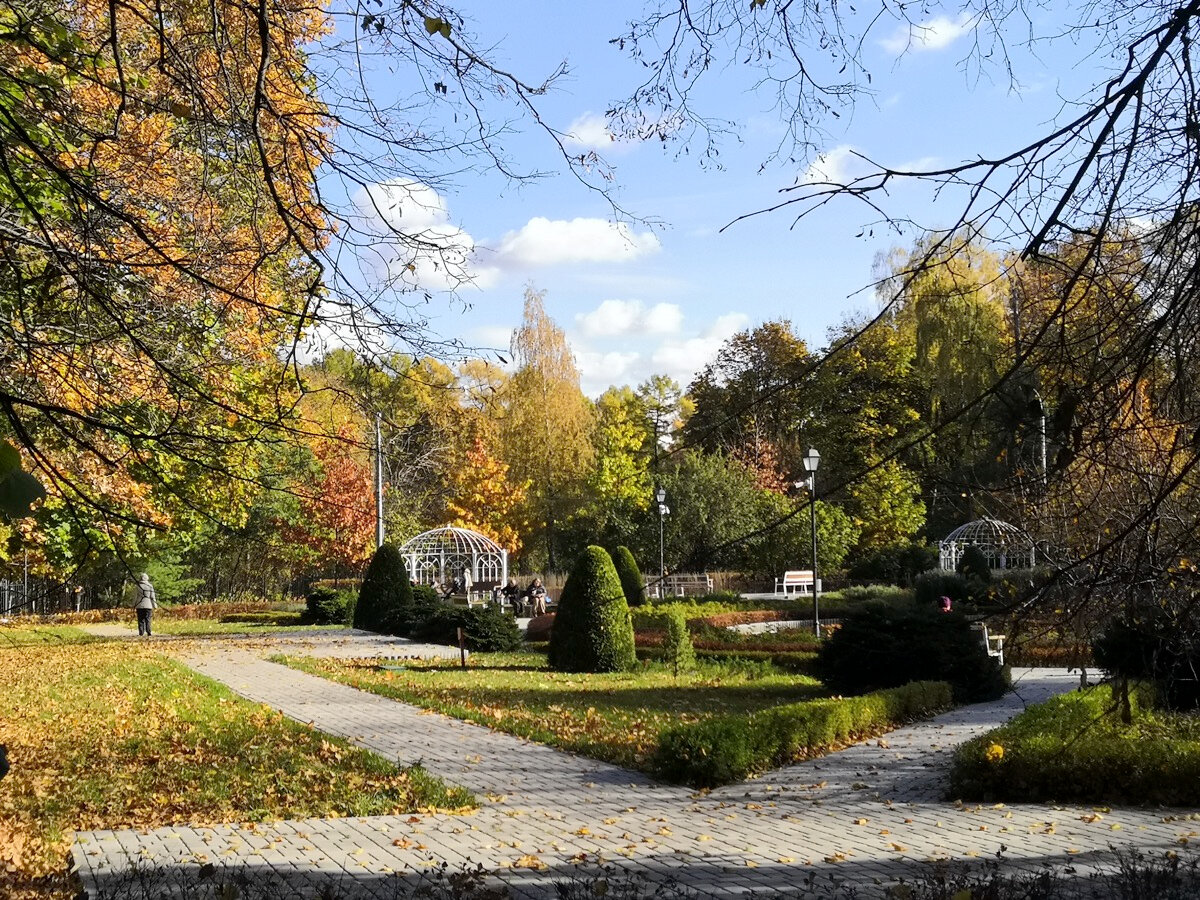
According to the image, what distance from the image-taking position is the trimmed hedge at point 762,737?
8.91 m

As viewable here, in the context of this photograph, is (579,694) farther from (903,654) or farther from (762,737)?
(762,737)

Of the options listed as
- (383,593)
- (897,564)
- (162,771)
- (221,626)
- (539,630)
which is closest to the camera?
(162,771)

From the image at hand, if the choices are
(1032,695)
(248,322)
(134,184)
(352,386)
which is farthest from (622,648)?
(352,386)

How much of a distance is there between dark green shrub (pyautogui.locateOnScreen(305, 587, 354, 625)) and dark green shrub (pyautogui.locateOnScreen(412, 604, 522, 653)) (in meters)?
6.13

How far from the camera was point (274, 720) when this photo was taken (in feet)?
38.0

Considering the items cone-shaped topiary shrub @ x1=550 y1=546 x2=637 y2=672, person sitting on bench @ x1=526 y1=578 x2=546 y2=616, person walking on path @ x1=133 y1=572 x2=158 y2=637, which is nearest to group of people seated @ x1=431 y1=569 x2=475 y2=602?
person sitting on bench @ x1=526 y1=578 x2=546 y2=616

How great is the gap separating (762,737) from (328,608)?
20.7 meters

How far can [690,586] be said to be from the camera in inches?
1502

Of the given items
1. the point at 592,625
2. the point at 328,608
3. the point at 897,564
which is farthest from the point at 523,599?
the point at 592,625

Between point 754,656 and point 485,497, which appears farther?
point 485,497

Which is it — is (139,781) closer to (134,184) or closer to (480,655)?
(134,184)

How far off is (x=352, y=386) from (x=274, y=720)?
24.4 ft

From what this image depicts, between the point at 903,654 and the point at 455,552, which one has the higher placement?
the point at 455,552

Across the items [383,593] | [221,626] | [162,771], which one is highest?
[383,593]
